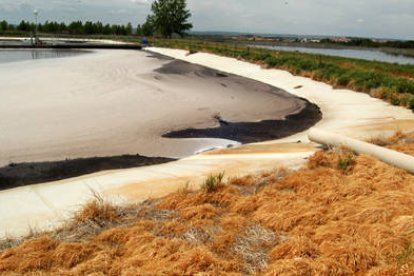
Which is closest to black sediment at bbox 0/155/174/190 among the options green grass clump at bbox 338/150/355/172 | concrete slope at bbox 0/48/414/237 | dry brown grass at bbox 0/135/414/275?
concrete slope at bbox 0/48/414/237

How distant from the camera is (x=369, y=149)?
10094 mm

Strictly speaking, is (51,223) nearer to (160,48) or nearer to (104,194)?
(104,194)

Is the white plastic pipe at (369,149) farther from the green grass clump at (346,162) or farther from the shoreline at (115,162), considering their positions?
the shoreline at (115,162)

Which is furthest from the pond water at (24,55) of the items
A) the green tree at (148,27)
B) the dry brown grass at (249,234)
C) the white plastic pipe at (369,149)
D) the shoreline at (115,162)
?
the green tree at (148,27)

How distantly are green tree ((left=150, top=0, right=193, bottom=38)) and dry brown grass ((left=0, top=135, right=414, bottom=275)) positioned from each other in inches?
3882

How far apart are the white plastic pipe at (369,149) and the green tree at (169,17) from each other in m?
94.9

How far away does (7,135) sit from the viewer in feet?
44.6

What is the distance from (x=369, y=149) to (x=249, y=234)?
195 inches

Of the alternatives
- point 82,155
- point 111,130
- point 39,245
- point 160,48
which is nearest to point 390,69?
point 111,130

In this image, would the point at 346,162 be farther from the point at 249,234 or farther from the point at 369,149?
the point at 249,234

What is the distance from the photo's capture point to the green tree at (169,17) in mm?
102438

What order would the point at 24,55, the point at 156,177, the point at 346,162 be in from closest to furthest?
1. the point at 346,162
2. the point at 156,177
3. the point at 24,55

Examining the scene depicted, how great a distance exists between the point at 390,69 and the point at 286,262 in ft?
101

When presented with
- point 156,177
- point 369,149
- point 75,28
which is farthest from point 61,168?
point 75,28
